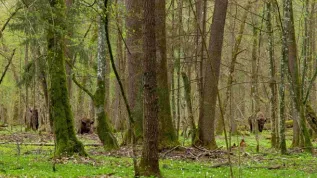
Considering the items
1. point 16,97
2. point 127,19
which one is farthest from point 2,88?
point 127,19

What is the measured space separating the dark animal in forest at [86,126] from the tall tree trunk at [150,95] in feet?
65.9

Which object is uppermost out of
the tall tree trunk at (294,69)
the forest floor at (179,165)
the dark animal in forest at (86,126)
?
the tall tree trunk at (294,69)

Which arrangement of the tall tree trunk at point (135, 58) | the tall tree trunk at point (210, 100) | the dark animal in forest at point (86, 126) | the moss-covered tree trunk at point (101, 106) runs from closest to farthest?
the moss-covered tree trunk at point (101, 106), the tall tree trunk at point (210, 100), the tall tree trunk at point (135, 58), the dark animal in forest at point (86, 126)

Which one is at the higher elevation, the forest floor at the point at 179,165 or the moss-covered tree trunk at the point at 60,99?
the moss-covered tree trunk at the point at 60,99

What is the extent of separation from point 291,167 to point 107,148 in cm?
659

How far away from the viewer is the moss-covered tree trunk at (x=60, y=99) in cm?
1322

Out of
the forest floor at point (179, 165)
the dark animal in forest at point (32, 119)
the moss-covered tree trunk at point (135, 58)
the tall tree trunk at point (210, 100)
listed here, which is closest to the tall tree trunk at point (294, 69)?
the forest floor at point (179, 165)

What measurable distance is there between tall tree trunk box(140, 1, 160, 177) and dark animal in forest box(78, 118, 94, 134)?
2010 centimetres

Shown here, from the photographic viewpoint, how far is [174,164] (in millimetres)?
12422

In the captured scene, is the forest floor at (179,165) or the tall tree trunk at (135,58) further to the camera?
the tall tree trunk at (135,58)

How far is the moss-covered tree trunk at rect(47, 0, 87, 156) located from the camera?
1322cm

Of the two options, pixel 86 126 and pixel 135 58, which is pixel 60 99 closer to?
pixel 135 58

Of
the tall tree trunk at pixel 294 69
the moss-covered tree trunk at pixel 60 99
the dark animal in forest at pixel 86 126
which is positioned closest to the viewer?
the moss-covered tree trunk at pixel 60 99

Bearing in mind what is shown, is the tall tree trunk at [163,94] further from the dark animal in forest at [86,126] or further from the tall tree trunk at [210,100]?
the dark animal in forest at [86,126]
